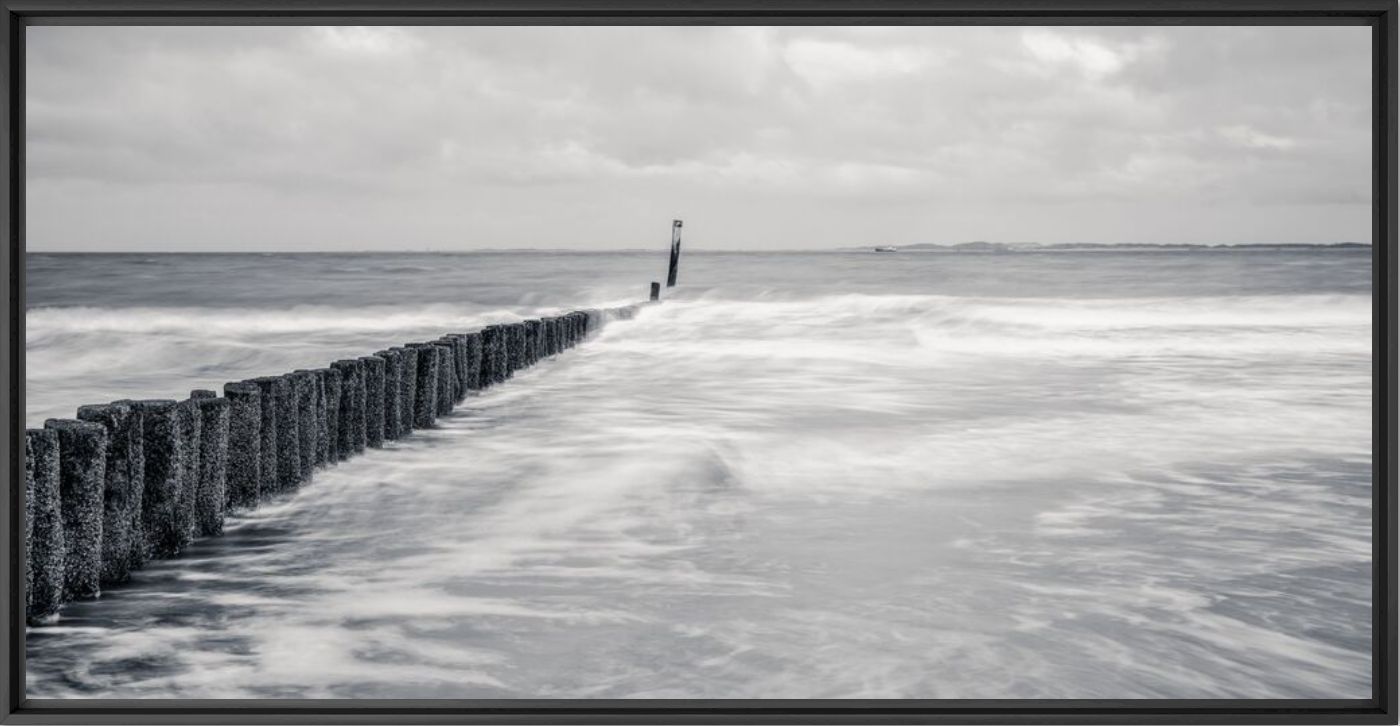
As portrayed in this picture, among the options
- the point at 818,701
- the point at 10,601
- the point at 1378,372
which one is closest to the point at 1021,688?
the point at 818,701

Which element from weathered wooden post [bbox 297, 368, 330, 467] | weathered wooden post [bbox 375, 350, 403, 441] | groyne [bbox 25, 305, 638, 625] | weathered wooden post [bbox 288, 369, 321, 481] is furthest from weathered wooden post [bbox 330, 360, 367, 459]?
weathered wooden post [bbox 288, 369, 321, 481]

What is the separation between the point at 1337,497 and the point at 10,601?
6225 mm

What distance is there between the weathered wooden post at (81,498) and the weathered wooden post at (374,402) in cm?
288

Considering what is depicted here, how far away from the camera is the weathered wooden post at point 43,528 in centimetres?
368

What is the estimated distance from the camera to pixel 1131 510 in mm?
6184

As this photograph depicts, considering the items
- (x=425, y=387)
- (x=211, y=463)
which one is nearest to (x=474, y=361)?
(x=425, y=387)

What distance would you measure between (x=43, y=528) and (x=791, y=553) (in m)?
2.79

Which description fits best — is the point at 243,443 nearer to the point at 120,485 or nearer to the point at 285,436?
the point at 285,436

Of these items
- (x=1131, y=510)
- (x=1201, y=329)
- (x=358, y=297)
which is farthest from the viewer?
(x=358, y=297)

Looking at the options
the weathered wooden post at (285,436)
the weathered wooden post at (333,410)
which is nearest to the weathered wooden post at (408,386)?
the weathered wooden post at (333,410)

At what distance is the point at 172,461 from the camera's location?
14.8ft

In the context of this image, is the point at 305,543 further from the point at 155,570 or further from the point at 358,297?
the point at 358,297

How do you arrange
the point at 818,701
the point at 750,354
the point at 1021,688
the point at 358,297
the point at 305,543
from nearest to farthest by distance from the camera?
the point at 818,701 < the point at 1021,688 < the point at 305,543 < the point at 750,354 < the point at 358,297

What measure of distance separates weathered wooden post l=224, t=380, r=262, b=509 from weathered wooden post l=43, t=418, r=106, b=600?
3.72 feet
